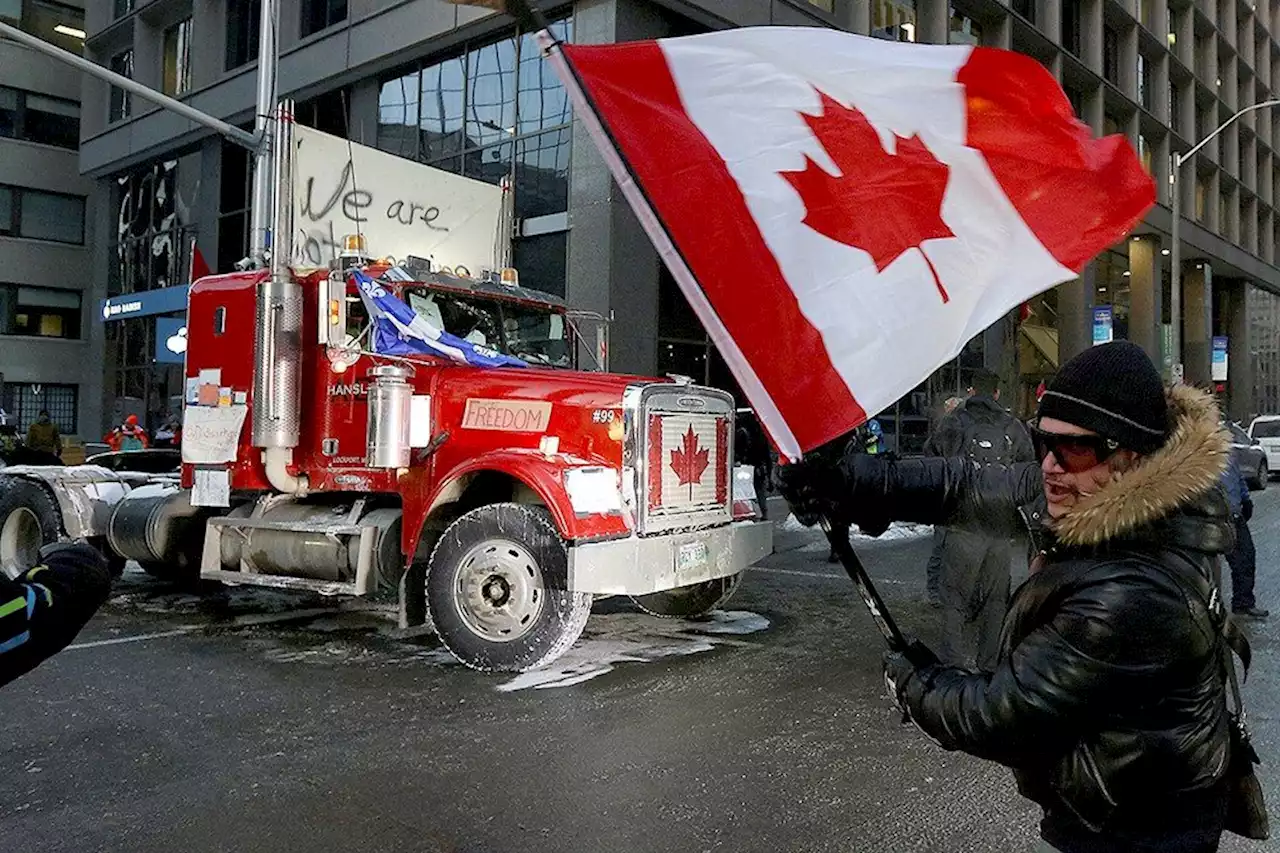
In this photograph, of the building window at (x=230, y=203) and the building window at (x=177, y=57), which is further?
the building window at (x=177, y=57)

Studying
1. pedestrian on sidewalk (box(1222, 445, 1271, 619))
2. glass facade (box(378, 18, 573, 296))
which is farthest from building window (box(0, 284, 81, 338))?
pedestrian on sidewalk (box(1222, 445, 1271, 619))

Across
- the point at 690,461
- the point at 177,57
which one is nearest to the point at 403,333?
the point at 690,461

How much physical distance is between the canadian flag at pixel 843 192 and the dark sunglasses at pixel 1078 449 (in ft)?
1.08

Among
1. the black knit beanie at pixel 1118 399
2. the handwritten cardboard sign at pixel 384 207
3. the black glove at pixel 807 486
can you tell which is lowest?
the black glove at pixel 807 486

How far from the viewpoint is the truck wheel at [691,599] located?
802cm

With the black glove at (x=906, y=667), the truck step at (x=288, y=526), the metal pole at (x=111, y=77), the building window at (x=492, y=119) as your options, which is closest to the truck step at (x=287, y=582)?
the truck step at (x=288, y=526)

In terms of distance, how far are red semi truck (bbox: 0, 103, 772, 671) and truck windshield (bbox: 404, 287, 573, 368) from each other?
0.06 feet

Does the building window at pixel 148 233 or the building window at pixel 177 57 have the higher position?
the building window at pixel 177 57

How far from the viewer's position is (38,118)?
117 feet

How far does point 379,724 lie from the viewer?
544 centimetres

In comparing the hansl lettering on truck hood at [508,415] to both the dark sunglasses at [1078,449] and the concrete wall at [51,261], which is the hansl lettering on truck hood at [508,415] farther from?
the concrete wall at [51,261]

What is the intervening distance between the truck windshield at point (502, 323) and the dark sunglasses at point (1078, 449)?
20.6 feet

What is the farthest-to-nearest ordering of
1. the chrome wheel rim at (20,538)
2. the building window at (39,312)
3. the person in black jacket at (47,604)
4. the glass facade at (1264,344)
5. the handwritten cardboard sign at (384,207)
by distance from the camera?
the glass facade at (1264,344) < the building window at (39,312) < the chrome wheel rim at (20,538) < the handwritten cardboard sign at (384,207) < the person in black jacket at (47,604)

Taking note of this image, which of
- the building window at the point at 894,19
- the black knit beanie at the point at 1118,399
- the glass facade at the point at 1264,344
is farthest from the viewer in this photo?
the glass facade at the point at 1264,344
